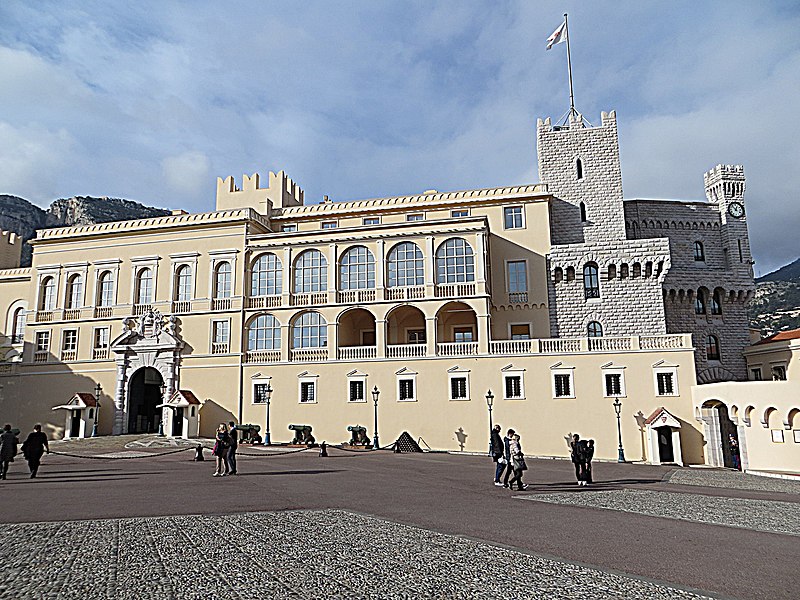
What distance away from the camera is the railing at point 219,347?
40781mm

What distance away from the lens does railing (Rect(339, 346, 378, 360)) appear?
3822 cm

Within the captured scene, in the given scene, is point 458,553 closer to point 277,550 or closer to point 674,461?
point 277,550

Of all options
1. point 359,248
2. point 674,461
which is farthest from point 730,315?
point 359,248

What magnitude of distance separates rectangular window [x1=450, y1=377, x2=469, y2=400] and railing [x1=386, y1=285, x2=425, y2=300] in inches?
218

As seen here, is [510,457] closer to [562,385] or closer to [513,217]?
[562,385]

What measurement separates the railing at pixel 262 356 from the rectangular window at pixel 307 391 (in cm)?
258

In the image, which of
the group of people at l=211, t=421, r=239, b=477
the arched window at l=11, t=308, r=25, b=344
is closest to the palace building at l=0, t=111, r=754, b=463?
the arched window at l=11, t=308, r=25, b=344

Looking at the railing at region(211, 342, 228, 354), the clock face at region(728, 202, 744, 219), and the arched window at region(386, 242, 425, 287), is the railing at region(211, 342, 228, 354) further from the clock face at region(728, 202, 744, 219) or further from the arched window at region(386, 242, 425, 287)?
the clock face at region(728, 202, 744, 219)

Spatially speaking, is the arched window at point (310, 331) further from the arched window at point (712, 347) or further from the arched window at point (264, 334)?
the arched window at point (712, 347)

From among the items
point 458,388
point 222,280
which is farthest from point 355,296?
point 222,280

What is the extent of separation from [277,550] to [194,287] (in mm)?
35168

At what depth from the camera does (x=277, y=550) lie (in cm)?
958

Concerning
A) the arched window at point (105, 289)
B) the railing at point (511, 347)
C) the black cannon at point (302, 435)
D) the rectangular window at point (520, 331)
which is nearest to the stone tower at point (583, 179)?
the rectangular window at point (520, 331)

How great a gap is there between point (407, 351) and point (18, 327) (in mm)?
31709
